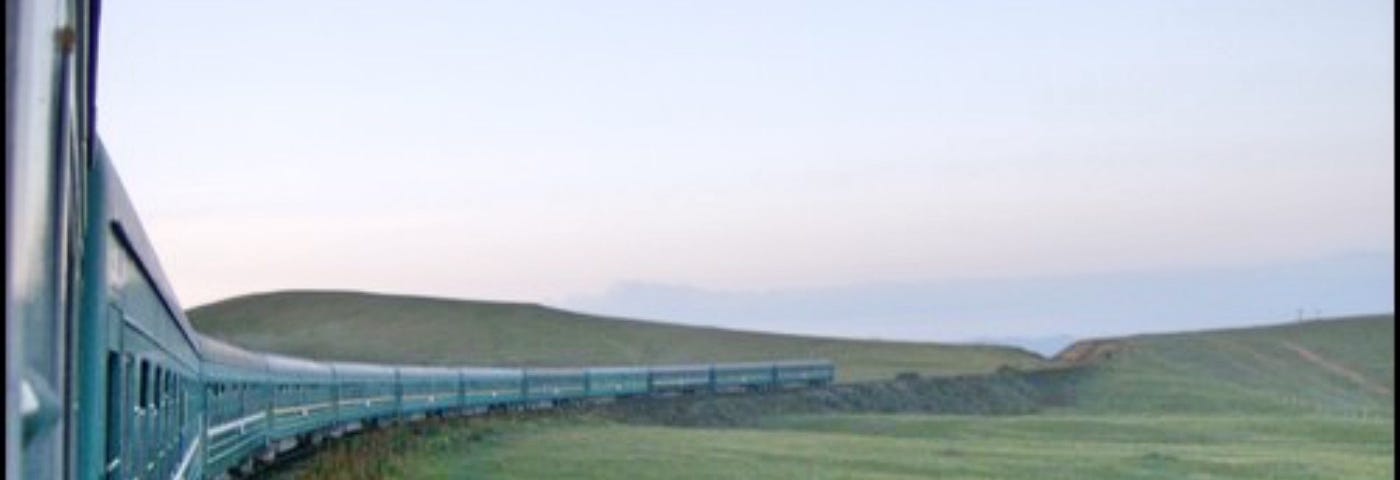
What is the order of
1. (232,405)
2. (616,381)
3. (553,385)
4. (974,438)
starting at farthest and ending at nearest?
(616,381), (553,385), (974,438), (232,405)

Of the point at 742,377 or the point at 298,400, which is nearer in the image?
the point at 298,400

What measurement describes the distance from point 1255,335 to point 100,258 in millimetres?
100242

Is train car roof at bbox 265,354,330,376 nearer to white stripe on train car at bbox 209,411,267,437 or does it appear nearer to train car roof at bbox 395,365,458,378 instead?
white stripe on train car at bbox 209,411,267,437

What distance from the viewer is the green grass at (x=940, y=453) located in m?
31.6

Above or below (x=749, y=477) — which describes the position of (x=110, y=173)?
above

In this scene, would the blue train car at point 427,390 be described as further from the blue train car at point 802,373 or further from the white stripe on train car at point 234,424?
the blue train car at point 802,373

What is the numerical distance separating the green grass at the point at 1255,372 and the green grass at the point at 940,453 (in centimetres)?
1562

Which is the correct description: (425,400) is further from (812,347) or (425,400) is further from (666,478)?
(812,347)

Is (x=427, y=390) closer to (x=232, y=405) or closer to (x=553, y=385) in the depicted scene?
(x=553, y=385)

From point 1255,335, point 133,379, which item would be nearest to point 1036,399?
point 1255,335

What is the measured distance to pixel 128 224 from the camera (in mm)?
6062

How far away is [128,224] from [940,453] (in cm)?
3120

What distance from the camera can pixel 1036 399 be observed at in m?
75.1

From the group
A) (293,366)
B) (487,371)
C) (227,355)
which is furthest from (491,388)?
(227,355)
